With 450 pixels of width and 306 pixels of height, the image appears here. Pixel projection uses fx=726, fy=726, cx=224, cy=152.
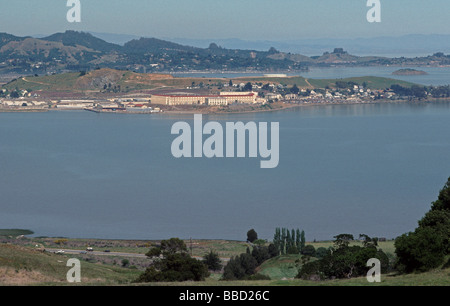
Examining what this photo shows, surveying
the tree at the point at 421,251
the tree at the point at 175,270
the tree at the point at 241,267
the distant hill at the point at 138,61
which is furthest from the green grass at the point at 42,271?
the distant hill at the point at 138,61

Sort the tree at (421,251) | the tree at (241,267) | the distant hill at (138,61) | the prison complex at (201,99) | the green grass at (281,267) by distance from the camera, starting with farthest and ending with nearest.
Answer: the distant hill at (138,61), the prison complex at (201,99), the green grass at (281,267), the tree at (241,267), the tree at (421,251)

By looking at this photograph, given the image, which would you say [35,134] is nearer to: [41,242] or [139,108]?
[139,108]

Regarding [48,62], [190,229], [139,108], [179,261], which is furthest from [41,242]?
[48,62]

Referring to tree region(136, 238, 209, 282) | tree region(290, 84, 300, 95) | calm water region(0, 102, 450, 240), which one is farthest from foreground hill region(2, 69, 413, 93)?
tree region(136, 238, 209, 282)

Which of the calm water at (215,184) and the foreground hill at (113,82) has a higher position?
the foreground hill at (113,82)

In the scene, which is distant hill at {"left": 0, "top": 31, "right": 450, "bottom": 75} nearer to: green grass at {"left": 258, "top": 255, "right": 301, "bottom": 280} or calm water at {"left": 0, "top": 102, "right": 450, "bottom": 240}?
calm water at {"left": 0, "top": 102, "right": 450, "bottom": 240}

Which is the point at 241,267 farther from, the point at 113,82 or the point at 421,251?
the point at 113,82

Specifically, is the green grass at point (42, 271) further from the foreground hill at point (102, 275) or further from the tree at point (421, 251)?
the tree at point (421, 251)

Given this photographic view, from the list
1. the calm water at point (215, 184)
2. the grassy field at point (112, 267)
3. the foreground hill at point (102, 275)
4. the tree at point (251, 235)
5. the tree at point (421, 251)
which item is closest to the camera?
the foreground hill at point (102, 275)
